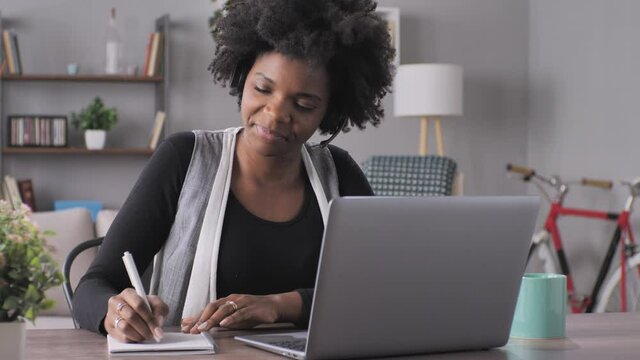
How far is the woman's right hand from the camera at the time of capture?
130cm

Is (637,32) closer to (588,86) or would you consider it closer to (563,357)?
(588,86)

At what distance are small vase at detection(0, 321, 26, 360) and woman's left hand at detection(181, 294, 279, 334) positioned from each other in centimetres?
45

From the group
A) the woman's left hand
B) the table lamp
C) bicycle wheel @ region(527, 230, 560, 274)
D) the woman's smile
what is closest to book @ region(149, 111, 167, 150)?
the table lamp

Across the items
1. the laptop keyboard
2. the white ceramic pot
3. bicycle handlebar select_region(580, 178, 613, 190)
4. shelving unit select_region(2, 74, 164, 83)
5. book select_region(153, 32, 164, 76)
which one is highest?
book select_region(153, 32, 164, 76)

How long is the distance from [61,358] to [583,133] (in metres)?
4.42

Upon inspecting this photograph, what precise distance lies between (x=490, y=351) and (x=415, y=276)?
0.68 ft

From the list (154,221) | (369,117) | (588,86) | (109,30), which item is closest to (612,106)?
(588,86)

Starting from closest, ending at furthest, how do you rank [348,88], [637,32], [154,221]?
[154,221], [348,88], [637,32]

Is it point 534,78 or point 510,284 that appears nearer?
point 510,284

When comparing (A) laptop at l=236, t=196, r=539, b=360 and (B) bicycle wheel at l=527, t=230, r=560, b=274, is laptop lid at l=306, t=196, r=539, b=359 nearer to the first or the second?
(A) laptop at l=236, t=196, r=539, b=360

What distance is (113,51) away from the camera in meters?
5.23

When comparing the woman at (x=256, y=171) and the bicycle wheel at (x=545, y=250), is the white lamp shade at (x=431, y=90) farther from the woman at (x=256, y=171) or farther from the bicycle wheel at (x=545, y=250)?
the woman at (x=256, y=171)

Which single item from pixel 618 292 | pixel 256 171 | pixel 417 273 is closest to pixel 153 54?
pixel 618 292

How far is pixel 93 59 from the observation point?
17.5 ft
